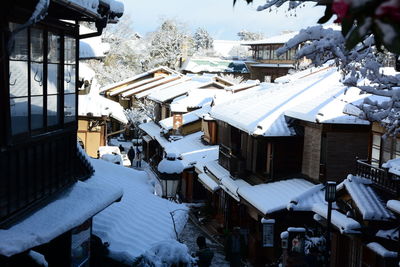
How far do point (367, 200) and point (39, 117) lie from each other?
31.6ft

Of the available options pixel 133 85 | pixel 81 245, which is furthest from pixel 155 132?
pixel 81 245

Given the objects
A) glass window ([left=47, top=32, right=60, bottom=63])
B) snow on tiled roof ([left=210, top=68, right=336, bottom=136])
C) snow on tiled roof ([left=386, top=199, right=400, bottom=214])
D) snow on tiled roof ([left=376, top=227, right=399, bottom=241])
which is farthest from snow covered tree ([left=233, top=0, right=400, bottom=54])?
snow on tiled roof ([left=210, top=68, right=336, bottom=136])

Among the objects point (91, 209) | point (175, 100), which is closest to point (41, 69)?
point (91, 209)

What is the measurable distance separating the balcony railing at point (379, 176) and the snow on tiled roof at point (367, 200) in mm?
245

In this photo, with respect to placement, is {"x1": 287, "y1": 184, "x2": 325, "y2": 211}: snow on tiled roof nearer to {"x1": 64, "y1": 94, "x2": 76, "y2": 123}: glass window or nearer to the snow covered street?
the snow covered street

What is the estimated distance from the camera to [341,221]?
559 inches

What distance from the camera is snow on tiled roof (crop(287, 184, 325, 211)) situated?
17.0 m

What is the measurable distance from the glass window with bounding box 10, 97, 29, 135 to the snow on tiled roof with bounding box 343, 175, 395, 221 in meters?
9.26

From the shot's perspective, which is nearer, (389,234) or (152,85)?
(389,234)

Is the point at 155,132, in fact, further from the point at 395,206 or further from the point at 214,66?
the point at 214,66

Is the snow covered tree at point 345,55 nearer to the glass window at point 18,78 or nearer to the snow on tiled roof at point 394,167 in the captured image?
the glass window at point 18,78

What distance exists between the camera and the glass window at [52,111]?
24.7 feet

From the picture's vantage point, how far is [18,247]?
545 centimetres

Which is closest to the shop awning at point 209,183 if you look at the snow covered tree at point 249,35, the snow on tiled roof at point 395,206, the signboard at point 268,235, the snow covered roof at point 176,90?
the signboard at point 268,235
